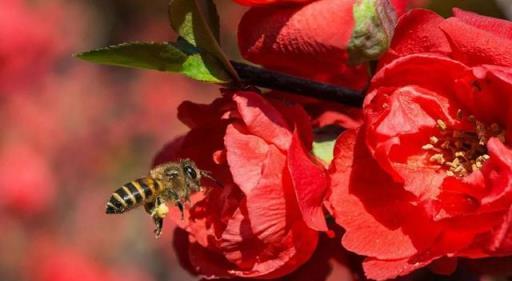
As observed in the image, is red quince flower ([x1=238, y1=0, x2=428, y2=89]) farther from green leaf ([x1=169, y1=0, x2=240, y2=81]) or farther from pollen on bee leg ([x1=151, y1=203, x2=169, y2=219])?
pollen on bee leg ([x1=151, y1=203, x2=169, y2=219])

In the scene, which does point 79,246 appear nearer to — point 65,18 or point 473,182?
point 65,18

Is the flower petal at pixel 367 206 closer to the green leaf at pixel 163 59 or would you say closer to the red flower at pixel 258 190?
the red flower at pixel 258 190

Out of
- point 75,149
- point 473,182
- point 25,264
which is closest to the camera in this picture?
point 473,182

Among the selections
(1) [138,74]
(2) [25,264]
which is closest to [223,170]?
(2) [25,264]

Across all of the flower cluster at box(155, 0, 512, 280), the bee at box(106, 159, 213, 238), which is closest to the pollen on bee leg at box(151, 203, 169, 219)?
the bee at box(106, 159, 213, 238)

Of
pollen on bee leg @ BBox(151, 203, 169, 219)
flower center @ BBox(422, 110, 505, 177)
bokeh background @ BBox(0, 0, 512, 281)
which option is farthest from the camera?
bokeh background @ BBox(0, 0, 512, 281)

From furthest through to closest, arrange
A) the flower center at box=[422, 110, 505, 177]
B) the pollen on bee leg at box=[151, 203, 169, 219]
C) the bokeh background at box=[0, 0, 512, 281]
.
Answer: the bokeh background at box=[0, 0, 512, 281] < the pollen on bee leg at box=[151, 203, 169, 219] < the flower center at box=[422, 110, 505, 177]

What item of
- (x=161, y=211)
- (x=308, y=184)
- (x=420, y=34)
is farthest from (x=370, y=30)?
(x=161, y=211)
